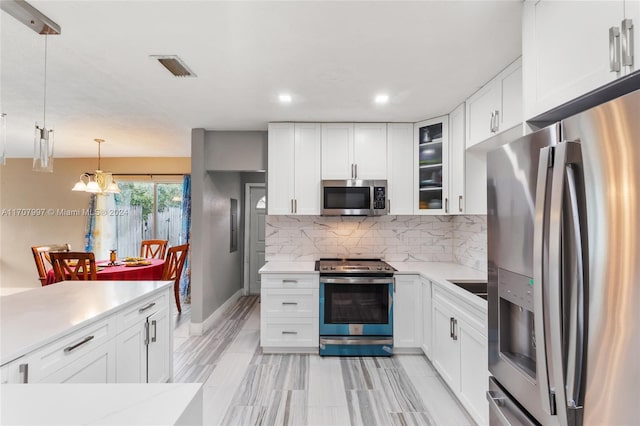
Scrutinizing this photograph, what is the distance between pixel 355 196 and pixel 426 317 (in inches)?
55.5

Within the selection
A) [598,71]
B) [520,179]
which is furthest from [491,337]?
[598,71]

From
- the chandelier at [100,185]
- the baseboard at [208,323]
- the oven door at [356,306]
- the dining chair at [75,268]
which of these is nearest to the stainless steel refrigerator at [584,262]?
the oven door at [356,306]

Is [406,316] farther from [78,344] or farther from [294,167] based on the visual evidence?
[78,344]

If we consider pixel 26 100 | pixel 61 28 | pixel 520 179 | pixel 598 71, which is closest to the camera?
pixel 598 71

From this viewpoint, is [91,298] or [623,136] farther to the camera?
[91,298]

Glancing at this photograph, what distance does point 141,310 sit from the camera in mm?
2209

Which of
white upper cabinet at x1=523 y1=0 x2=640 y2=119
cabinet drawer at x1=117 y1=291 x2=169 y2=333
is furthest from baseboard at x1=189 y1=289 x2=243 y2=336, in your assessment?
white upper cabinet at x1=523 y1=0 x2=640 y2=119

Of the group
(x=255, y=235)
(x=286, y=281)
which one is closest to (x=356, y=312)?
(x=286, y=281)

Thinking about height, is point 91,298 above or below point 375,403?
above

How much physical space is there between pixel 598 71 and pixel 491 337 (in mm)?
1137

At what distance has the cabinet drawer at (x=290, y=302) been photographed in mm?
3295

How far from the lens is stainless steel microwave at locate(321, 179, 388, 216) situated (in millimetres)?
3539

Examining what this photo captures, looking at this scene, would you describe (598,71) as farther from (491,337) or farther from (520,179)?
(491,337)

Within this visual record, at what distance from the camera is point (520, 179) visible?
1232 mm
